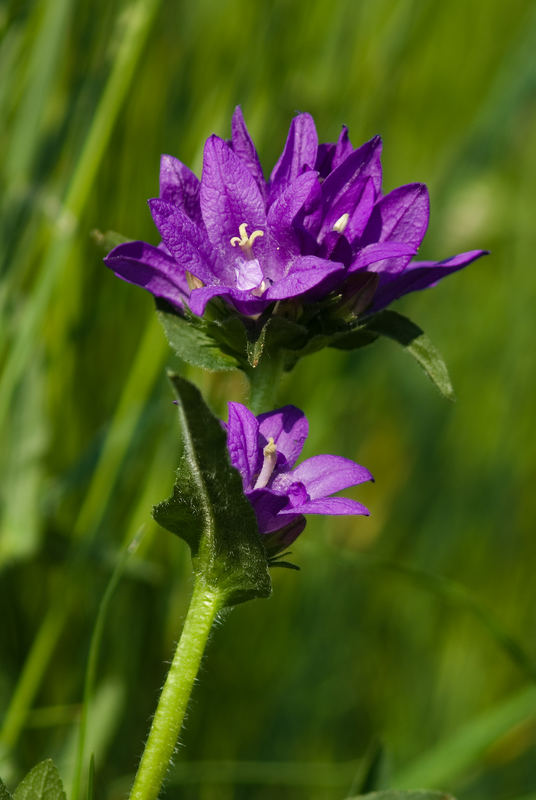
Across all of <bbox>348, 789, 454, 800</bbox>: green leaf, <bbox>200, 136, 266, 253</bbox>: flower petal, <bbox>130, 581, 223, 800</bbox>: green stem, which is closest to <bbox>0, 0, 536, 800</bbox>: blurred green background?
<bbox>348, 789, 454, 800</bbox>: green leaf

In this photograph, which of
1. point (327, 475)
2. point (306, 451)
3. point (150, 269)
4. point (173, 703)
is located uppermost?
point (150, 269)

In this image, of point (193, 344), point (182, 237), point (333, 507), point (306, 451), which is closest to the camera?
point (333, 507)

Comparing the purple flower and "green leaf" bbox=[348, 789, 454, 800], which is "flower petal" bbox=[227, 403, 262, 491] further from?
"green leaf" bbox=[348, 789, 454, 800]

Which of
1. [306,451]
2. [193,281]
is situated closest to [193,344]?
[193,281]

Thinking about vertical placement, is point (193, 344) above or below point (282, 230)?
below

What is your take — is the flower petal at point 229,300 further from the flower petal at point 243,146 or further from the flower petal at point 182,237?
the flower petal at point 243,146

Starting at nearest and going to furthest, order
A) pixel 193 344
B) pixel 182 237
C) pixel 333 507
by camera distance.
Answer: pixel 333 507, pixel 182 237, pixel 193 344

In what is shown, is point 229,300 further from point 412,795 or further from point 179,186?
point 412,795

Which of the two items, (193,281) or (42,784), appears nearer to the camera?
(42,784)
